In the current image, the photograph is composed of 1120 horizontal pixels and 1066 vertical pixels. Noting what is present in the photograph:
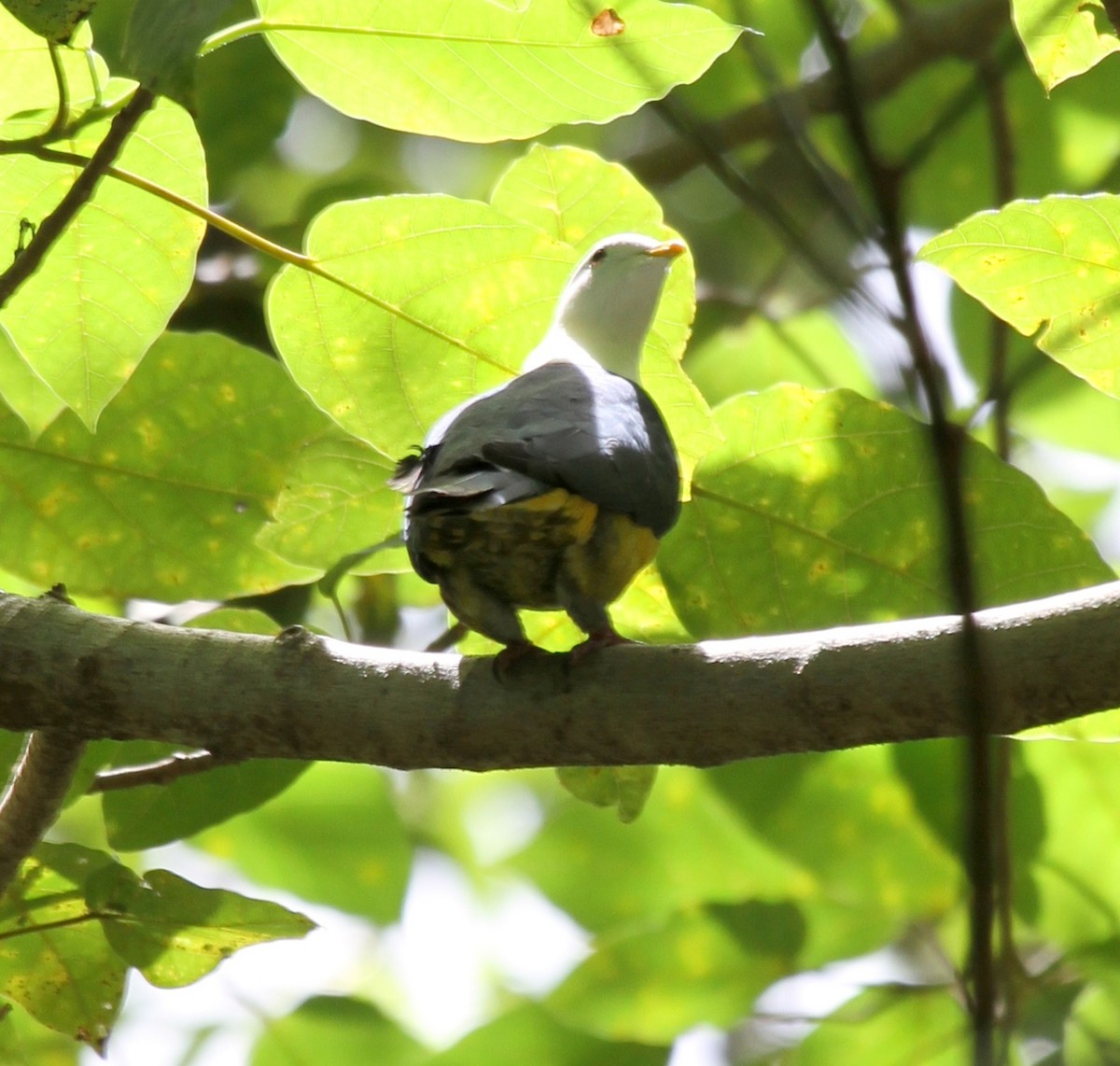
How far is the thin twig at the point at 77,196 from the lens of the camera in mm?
2230

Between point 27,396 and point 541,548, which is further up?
point 27,396

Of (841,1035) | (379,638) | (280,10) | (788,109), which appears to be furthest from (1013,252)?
(379,638)

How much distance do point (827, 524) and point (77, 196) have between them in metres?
1.51

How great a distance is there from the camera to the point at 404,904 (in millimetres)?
3273

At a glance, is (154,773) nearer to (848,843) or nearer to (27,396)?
(27,396)

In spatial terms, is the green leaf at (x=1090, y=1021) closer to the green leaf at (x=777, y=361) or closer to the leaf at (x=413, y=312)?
the leaf at (x=413, y=312)

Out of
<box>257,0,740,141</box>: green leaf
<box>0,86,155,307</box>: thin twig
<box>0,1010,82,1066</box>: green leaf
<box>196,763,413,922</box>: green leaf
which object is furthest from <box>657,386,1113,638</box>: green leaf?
<box>0,1010,82,1066</box>: green leaf

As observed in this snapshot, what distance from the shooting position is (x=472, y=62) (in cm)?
254

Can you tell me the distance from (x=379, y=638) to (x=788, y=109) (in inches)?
119

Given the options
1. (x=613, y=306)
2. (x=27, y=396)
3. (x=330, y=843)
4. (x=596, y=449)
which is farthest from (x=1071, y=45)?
(x=330, y=843)

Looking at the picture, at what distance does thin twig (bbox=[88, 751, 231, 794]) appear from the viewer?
2748 millimetres

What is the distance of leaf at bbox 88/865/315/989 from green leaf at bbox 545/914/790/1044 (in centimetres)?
81

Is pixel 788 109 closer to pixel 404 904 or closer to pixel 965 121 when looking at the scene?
pixel 404 904

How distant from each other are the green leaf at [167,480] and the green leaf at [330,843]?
555 mm
